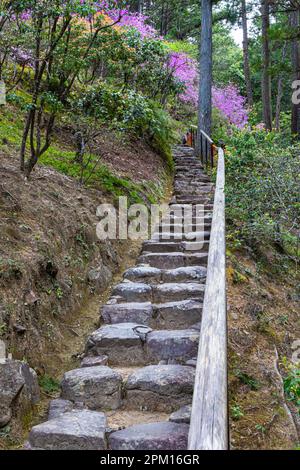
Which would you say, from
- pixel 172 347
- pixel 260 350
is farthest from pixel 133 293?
pixel 260 350

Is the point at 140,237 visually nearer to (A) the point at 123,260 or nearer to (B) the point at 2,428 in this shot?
(A) the point at 123,260

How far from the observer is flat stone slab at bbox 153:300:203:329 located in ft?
13.9

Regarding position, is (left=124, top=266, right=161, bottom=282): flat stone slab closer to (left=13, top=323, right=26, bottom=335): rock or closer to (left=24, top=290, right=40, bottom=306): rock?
(left=24, top=290, right=40, bottom=306): rock

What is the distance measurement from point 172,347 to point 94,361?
2.00 ft

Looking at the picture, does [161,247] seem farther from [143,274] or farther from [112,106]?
[112,106]

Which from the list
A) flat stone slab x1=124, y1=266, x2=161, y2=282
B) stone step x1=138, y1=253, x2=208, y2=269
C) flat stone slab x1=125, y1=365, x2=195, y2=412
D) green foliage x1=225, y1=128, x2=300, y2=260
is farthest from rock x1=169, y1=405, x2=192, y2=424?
green foliage x1=225, y1=128, x2=300, y2=260

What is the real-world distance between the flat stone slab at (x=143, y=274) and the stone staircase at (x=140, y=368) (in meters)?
0.01

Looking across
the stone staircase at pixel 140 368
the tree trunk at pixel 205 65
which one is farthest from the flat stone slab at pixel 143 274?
the tree trunk at pixel 205 65

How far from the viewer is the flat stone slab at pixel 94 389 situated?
3.21 meters

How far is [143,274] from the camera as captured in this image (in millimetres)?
5277

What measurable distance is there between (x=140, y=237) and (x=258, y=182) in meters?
1.82

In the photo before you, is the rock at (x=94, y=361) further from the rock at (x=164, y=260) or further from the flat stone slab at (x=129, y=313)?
the rock at (x=164, y=260)

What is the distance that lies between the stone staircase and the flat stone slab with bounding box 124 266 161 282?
0.01 m
